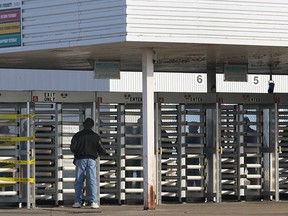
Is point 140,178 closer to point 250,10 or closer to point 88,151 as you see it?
point 88,151

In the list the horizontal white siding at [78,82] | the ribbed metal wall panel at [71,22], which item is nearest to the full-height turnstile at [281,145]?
the ribbed metal wall panel at [71,22]

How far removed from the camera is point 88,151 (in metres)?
24.1

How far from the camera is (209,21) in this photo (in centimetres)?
2217

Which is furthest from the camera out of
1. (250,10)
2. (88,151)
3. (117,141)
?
(117,141)

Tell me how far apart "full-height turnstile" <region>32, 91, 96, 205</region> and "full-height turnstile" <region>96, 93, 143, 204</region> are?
0.54 meters

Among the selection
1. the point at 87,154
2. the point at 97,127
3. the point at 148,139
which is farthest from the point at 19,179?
the point at 148,139

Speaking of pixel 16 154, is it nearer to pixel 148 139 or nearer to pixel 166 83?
pixel 148 139

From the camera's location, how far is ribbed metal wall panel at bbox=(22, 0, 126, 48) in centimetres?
2191

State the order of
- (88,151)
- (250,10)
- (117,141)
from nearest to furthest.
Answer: (250,10) → (88,151) → (117,141)

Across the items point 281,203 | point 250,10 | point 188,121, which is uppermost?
point 250,10

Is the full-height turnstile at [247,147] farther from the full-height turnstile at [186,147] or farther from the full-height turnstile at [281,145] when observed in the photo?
the full-height turnstile at [186,147]

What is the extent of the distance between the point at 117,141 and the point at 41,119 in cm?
183

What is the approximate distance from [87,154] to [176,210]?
7.48ft

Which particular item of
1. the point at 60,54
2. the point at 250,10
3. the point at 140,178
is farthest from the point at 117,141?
the point at 250,10
